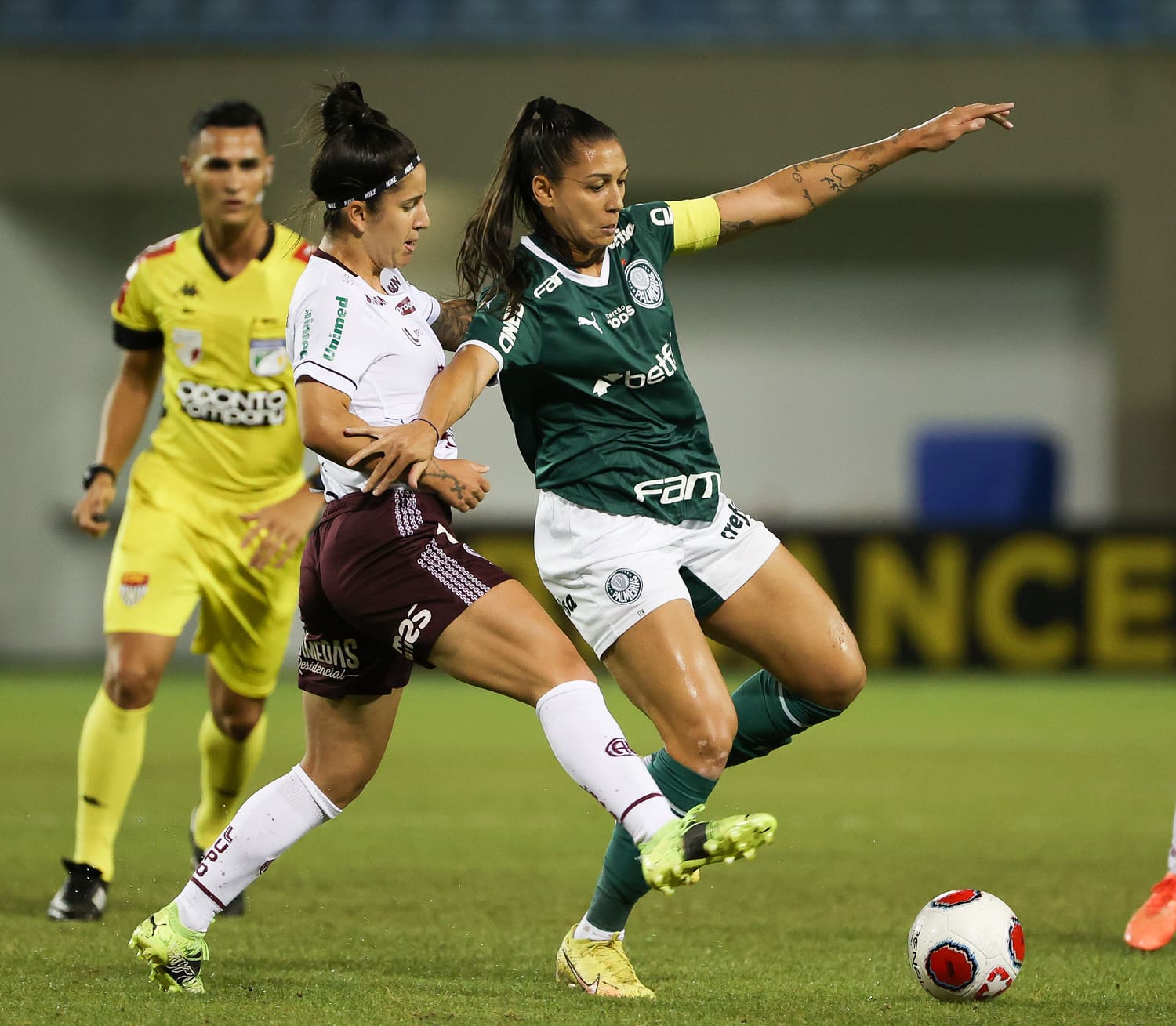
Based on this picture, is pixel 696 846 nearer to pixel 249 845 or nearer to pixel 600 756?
pixel 600 756

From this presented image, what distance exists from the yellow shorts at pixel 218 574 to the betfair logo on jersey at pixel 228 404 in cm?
25

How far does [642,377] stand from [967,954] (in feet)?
5.04

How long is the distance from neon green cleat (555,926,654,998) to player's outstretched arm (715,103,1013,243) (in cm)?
180

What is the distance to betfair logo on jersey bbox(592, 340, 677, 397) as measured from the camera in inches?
175

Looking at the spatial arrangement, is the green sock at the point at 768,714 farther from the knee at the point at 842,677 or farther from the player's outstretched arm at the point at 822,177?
the player's outstretched arm at the point at 822,177

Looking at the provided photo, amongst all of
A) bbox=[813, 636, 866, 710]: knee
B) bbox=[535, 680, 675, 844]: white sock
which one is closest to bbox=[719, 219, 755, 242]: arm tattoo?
bbox=[813, 636, 866, 710]: knee

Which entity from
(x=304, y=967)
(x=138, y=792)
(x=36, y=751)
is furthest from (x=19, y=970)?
(x=36, y=751)

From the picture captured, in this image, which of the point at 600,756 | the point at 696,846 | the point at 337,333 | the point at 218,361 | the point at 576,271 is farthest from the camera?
the point at 218,361

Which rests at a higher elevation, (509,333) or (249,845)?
(509,333)

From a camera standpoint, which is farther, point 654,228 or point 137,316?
point 137,316

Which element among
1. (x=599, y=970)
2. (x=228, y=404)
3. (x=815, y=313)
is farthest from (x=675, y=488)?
(x=815, y=313)

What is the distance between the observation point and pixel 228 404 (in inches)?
231

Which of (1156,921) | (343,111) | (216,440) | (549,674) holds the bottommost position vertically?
(1156,921)

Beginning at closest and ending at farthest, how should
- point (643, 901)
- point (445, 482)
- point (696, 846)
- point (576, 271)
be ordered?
point (696, 846), point (445, 482), point (576, 271), point (643, 901)
